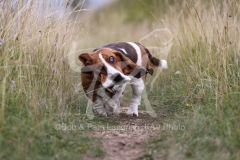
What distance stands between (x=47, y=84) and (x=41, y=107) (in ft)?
1.65

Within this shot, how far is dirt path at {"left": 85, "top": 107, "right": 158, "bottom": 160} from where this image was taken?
3.81 meters

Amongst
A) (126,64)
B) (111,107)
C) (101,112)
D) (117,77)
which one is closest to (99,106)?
(101,112)

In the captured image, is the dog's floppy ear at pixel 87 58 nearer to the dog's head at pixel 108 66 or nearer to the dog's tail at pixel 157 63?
the dog's head at pixel 108 66

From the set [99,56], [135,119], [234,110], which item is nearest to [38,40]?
[99,56]

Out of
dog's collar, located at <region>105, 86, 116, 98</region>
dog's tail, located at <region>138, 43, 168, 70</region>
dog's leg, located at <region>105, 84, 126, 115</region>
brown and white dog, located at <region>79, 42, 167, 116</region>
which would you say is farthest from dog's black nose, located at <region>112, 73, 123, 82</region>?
dog's tail, located at <region>138, 43, 168, 70</region>

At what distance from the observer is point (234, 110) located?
13.7 ft

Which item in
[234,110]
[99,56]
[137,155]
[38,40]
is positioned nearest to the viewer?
[137,155]

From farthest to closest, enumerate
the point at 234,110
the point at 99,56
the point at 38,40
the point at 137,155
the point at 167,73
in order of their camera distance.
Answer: the point at 167,73 < the point at 38,40 < the point at 99,56 < the point at 234,110 < the point at 137,155

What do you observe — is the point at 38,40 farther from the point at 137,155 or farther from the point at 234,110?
the point at 234,110

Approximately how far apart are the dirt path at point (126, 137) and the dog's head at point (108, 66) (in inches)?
20.9

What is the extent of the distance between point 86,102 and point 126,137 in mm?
1331

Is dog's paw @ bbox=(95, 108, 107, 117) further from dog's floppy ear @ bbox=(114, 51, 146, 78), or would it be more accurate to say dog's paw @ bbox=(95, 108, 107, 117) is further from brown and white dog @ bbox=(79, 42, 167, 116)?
dog's floppy ear @ bbox=(114, 51, 146, 78)

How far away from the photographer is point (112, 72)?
440 cm

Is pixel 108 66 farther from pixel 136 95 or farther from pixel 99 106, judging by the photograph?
pixel 136 95
